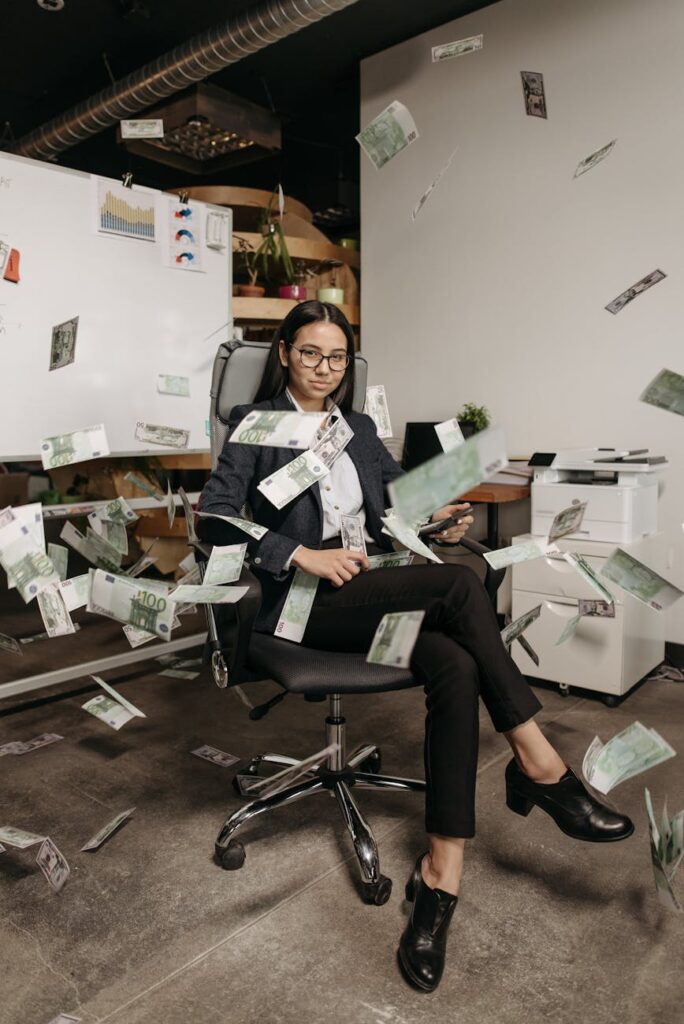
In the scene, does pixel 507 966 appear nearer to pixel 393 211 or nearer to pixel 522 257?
pixel 522 257

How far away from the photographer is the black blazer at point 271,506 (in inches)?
63.9

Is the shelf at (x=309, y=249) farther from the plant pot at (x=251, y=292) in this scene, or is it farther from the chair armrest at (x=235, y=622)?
the chair armrest at (x=235, y=622)

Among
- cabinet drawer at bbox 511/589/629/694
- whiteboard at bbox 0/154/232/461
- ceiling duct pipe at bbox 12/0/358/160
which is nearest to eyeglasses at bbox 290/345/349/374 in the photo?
whiteboard at bbox 0/154/232/461

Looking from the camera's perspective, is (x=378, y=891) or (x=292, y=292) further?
(x=292, y=292)

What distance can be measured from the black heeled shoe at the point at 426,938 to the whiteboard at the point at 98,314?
1878mm

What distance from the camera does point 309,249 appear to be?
3.85 metres

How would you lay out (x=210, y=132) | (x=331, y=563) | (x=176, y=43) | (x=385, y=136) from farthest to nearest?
(x=210, y=132), (x=176, y=43), (x=385, y=136), (x=331, y=563)

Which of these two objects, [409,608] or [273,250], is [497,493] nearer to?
[409,608]

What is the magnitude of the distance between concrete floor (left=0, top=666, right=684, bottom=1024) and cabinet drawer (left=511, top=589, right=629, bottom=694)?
0.43 metres

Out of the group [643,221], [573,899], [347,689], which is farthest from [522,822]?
[643,221]

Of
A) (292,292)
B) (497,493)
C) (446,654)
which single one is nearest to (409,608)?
(446,654)

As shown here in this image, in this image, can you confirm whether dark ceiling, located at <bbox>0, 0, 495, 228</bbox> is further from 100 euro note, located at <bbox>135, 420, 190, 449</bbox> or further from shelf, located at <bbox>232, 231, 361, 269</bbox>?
100 euro note, located at <bbox>135, 420, 190, 449</bbox>

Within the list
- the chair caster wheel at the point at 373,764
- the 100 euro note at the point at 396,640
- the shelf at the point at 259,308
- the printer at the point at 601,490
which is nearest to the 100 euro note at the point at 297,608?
the 100 euro note at the point at 396,640

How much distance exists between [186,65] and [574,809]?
3521 mm
